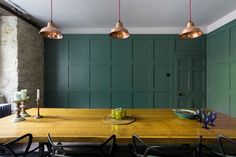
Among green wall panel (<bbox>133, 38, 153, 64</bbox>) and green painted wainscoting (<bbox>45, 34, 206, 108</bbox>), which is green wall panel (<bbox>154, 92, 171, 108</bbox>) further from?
green wall panel (<bbox>133, 38, 153, 64</bbox>)

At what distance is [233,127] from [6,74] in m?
4.25

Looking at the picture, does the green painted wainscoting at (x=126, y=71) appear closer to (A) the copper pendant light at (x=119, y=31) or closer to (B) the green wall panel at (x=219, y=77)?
(B) the green wall panel at (x=219, y=77)

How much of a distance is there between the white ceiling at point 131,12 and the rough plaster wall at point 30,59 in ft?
1.36

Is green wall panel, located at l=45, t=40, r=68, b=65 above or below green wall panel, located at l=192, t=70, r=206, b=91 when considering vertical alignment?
above

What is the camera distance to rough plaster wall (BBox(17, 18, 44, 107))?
13.1 feet

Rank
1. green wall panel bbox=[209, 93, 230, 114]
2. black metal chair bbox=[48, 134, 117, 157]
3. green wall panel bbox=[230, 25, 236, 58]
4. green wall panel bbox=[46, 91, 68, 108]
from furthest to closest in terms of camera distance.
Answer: green wall panel bbox=[46, 91, 68, 108] < green wall panel bbox=[209, 93, 230, 114] < green wall panel bbox=[230, 25, 236, 58] < black metal chair bbox=[48, 134, 117, 157]

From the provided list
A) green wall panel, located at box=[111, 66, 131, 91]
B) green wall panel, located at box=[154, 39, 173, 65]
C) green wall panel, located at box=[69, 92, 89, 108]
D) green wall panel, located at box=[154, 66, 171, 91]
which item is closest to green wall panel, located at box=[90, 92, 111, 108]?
green wall panel, located at box=[69, 92, 89, 108]

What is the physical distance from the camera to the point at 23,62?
13.5 ft

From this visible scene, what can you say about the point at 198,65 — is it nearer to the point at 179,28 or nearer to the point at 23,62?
the point at 179,28

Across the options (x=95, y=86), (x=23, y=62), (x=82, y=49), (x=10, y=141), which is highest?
(x=82, y=49)

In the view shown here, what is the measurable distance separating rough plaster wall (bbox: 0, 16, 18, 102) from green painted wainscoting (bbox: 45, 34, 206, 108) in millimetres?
1275

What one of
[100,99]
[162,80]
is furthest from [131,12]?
[100,99]

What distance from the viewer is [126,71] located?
16.7 feet

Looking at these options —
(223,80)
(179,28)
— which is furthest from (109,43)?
(223,80)
